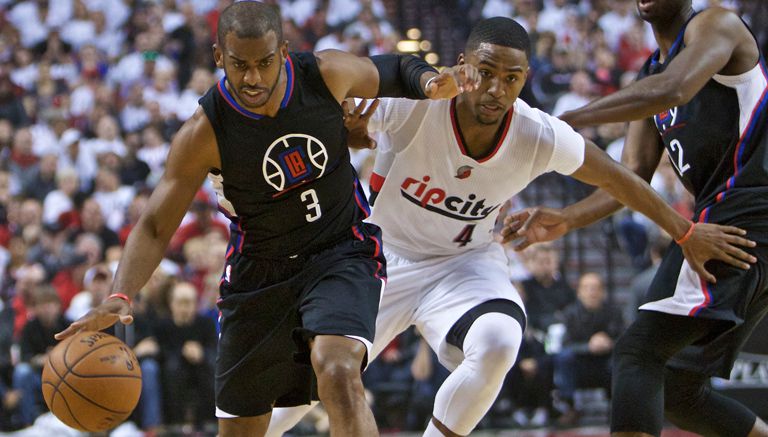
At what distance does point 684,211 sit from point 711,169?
536 centimetres

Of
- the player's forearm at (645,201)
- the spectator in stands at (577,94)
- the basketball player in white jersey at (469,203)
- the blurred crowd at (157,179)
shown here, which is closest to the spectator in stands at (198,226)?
the blurred crowd at (157,179)

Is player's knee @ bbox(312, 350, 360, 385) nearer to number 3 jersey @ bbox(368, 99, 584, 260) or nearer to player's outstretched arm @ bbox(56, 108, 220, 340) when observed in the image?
player's outstretched arm @ bbox(56, 108, 220, 340)

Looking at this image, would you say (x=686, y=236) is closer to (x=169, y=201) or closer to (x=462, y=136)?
(x=462, y=136)

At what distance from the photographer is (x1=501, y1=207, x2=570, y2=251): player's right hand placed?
17.3 ft

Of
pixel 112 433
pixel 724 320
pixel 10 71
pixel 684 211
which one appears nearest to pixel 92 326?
pixel 724 320

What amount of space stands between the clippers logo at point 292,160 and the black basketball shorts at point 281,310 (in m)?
0.38

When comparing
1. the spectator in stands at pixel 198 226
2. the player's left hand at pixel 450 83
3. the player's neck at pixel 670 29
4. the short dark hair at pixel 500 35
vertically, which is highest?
the short dark hair at pixel 500 35

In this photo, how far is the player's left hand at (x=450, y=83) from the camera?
4492mm

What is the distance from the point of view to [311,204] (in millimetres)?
4824

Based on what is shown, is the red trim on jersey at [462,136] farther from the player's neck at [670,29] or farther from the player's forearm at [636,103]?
the player's neck at [670,29]

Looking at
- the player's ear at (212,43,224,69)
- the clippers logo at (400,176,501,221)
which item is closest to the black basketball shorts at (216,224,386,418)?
the clippers logo at (400,176,501,221)

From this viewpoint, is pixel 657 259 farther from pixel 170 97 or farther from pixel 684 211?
pixel 170 97

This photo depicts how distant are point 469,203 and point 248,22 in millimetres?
1488

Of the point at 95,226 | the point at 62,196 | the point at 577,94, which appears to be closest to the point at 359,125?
the point at 95,226
